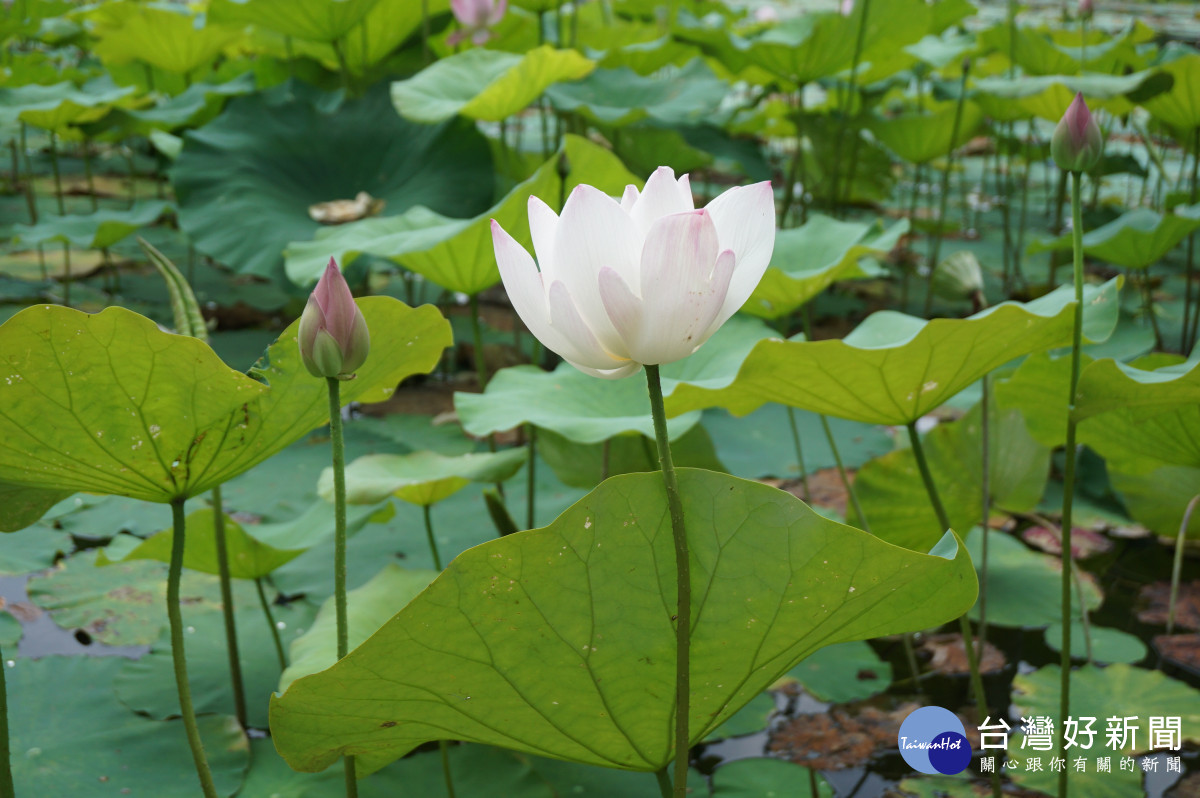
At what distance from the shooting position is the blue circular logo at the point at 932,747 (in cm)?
105

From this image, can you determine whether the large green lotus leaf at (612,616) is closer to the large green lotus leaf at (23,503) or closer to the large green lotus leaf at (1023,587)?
the large green lotus leaf at (23,503)

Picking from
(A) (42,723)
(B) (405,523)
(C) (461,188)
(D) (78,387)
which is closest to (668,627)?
(D) (78,387)

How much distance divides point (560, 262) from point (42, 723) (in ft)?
3.22

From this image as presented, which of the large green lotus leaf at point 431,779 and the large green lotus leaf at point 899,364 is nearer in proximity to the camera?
the large green lotus leaf at point 899,364

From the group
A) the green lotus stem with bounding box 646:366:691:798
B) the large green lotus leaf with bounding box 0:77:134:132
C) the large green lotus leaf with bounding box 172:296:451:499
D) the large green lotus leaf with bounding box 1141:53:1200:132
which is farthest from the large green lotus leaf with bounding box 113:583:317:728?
the large green lotus leaf with bounding box 1141:53:1200:132

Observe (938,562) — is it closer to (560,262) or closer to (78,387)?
(560,262)

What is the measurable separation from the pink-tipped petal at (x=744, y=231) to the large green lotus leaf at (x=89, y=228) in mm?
2036

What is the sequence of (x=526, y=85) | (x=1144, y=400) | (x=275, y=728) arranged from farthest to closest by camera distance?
(x=526, y=85) → (x=1144, y=400) → (x=275, y=728)

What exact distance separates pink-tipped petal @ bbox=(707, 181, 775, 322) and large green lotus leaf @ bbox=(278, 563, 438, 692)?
0.55m

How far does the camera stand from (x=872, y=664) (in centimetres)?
132

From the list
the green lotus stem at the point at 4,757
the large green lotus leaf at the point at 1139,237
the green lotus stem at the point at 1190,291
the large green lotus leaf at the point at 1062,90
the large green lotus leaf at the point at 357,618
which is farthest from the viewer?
the green lotus stem at the point at 1190,291

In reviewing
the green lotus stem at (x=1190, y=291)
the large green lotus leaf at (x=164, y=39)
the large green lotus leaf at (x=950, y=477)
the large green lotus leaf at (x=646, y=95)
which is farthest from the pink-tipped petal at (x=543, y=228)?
the large green lotus leaf at (x=164, y=39)

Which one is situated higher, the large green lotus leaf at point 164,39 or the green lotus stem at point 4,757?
the large green lotus leaf at point 164,39

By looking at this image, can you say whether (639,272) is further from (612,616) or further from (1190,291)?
(1190,291)
